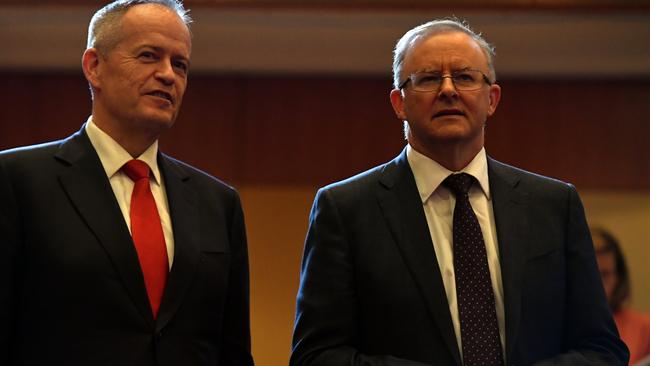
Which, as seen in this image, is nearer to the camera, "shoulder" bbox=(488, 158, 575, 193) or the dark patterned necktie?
the dark patterned necktie

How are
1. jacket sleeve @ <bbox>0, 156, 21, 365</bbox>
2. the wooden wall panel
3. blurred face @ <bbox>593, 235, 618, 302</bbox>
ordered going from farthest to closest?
the wooden wall panel → blurred face @ <bbox>593, 235, 618, 302</bbox> → jacket sleeve @ <bbox>0, 156, 21, 365</bbox>

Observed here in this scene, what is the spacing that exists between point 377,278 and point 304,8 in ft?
8.92

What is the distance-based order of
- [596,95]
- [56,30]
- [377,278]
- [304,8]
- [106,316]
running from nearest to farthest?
[106,316]
[377,278]
[304,8]
[56,30]
[596,95]

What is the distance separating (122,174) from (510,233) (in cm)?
102

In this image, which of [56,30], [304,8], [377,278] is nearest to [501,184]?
[377,278]

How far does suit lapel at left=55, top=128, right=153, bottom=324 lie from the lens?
2.32 metres

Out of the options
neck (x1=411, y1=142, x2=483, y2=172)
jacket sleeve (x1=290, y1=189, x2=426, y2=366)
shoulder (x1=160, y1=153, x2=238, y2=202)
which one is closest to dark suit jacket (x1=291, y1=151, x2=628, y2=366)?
jacket sleeve (x1=290, y1=189, x2=426, y2=366)

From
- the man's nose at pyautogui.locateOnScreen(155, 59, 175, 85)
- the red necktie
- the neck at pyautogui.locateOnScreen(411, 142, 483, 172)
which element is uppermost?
the man's nose at pyautogui.locateOnScreen(155, 59, 175, 85)

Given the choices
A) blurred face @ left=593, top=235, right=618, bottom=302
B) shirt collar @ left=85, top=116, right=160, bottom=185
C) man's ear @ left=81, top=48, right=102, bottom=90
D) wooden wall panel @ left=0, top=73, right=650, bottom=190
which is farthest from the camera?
wooden wall panel @ left=0, top=73, right=650, bottom=190

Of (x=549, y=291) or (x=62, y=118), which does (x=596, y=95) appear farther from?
(x=549, y=291)

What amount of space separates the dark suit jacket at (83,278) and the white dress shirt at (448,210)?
1.91ft

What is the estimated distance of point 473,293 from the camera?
241 cm

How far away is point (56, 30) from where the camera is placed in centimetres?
529

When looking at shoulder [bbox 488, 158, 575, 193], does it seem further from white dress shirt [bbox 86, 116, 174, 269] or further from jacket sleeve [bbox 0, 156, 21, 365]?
jacket sleeve [bbox 0, 156, 21, 365]
